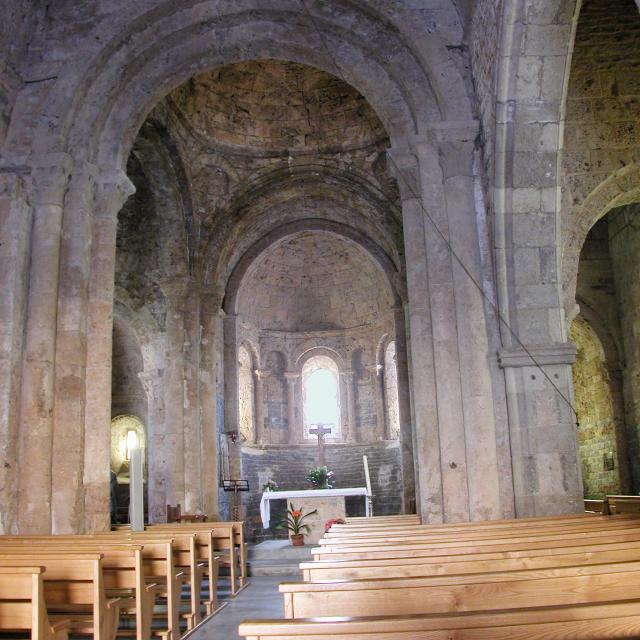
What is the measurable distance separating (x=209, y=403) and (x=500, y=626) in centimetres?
1447

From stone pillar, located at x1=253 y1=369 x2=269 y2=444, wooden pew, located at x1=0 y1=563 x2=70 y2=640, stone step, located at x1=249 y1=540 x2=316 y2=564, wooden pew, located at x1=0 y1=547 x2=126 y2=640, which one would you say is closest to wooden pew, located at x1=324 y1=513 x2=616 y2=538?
wooden pew, located at x1=0 y1=547 x2=126 y2=640

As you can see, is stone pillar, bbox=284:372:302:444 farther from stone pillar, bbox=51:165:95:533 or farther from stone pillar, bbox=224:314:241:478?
stone pillar, bbox=51:165:95:533

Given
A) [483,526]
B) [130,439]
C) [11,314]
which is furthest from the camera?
[130,439]

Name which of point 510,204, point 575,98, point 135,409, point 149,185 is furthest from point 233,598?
point 135,409

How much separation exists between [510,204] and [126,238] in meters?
9.71

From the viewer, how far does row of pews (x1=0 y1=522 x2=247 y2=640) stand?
4.18 m

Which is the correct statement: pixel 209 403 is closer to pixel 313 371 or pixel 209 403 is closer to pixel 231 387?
pixel 231 387

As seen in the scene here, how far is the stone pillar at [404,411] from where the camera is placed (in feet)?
57.6

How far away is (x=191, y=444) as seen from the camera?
52.0 ft

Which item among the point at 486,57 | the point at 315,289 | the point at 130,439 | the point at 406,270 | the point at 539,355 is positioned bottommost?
the point at 130,439

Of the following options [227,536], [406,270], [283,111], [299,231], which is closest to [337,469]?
[299,231]

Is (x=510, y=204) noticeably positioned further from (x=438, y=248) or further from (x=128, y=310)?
(x=128, y=310)

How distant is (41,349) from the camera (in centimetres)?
934

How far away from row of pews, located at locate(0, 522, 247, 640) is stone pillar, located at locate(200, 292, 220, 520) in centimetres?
856
